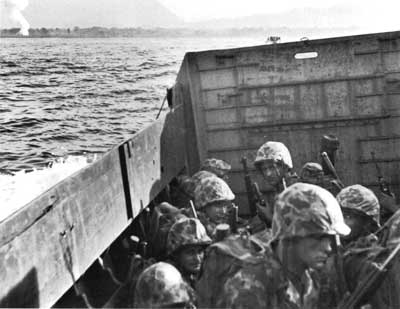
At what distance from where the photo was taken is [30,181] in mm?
14445

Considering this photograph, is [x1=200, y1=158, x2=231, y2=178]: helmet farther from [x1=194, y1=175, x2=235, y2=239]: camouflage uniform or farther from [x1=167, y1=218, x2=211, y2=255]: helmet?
[x1=167, y1=218, x2=211, y2=255]: helmet

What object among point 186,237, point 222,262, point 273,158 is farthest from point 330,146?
point 222,262

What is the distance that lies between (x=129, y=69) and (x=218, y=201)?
45742mm

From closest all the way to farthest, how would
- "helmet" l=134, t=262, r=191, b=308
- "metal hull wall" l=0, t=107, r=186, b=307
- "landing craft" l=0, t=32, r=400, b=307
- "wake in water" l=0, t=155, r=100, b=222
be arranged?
1. "helmet" l=134, t=262, r=191, b=308
2. "metal hull wall" l=0, t=107, r=186, b=307
3. "landing craft" l=0, t=32, r=400, b=307
4. "wake in water" l=0, t=155, r=100, b=222

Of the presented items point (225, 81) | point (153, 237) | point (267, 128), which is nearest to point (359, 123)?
point (267, 128)

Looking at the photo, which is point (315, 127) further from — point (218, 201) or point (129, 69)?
point (129, 69)

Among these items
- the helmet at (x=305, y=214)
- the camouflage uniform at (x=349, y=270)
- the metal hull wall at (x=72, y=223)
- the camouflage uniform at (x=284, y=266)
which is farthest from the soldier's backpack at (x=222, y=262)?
the metal hull wall at (x=72, y=223)

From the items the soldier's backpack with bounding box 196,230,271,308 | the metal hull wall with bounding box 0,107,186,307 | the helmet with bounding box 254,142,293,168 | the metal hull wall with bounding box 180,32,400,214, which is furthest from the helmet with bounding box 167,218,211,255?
the metal hull wall with bounding box 180,32,400,214

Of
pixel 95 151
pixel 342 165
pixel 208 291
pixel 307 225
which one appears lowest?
pixel 95 151

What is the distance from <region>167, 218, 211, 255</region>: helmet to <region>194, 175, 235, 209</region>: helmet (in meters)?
1.01

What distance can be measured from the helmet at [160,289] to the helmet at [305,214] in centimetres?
60

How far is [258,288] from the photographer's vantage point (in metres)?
2.83

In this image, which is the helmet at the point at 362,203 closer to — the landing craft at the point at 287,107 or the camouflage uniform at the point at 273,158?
the camouflage uniform at the point at 273,158

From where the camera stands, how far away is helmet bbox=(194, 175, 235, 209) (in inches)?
205
